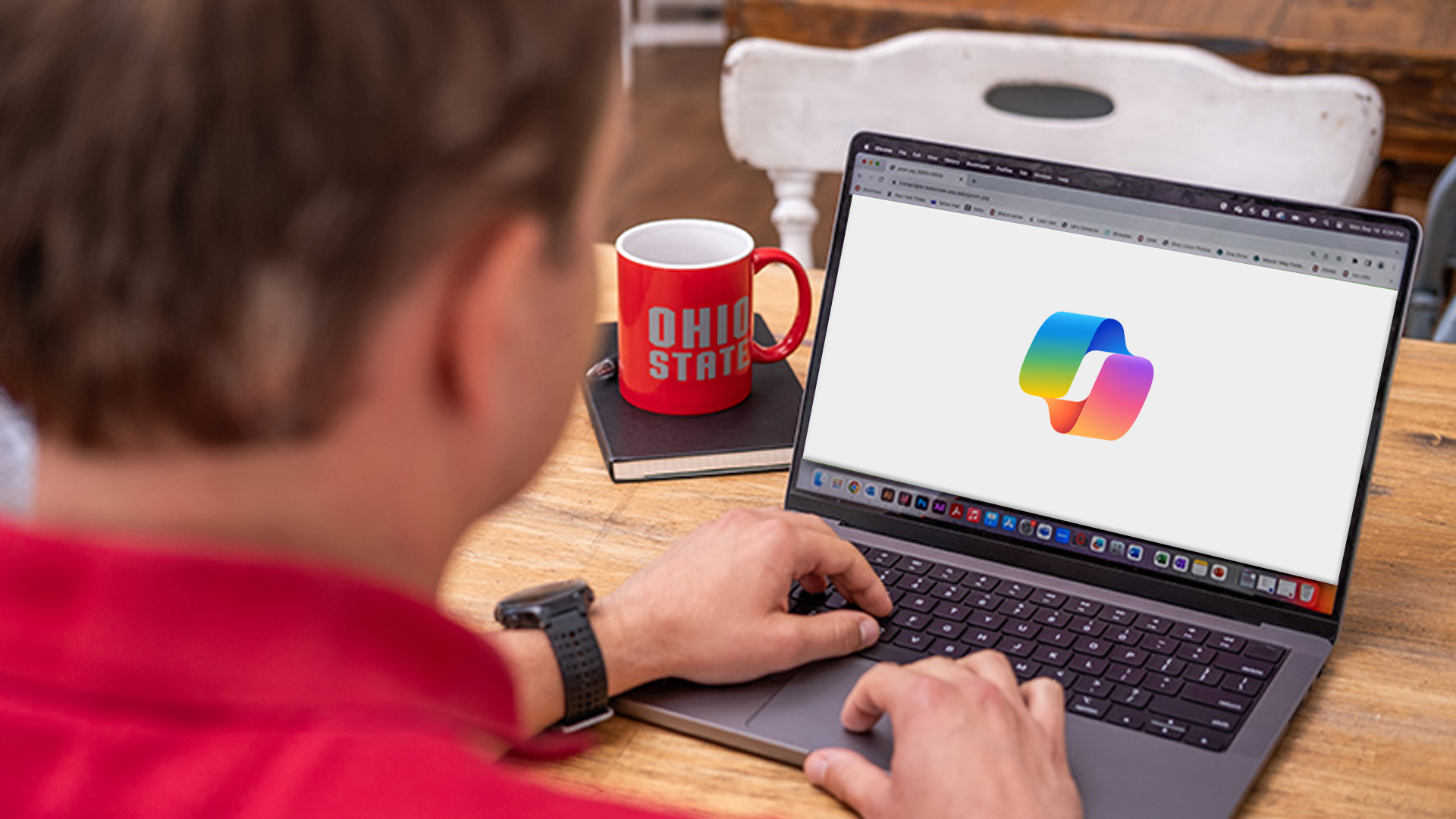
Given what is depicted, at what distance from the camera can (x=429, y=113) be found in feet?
1.34

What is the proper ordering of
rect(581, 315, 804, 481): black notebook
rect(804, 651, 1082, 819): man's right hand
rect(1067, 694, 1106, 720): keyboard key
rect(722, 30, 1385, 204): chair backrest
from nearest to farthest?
rect(804, 651, 1082, 819): man's right hand
rect(1067, 694, 1106, 720): keyboard key
rect(581, 315, 804, 481): black notebook
rect(722, 30, 1385, 204): chair backrest

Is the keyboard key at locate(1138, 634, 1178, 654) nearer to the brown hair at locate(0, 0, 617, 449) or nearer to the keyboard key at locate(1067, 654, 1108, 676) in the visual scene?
the keyboard key at locate(1067, 654, 1108, 676)

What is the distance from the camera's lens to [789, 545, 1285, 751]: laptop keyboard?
78cm

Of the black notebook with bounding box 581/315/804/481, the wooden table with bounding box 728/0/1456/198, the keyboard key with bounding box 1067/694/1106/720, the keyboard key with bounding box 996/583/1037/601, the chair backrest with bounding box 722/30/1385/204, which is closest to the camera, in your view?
the keyboard key with bounding box 1067/694/1106/720

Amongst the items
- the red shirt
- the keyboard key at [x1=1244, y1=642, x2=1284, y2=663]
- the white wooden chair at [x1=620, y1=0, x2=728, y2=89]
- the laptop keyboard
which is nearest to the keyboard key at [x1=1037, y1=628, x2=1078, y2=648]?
the laptop keyboard

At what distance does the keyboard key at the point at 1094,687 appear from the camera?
2.62 ft

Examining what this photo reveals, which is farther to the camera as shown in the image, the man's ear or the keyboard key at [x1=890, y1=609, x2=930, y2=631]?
the keyboard key at [x1=890, y1=609, x2=930, y2=631]

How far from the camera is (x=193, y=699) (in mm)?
412

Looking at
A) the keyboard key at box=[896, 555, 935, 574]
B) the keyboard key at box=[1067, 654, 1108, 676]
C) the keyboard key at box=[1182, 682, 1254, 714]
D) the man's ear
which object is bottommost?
the keyboard key at box=[896, 555, 935, 574]

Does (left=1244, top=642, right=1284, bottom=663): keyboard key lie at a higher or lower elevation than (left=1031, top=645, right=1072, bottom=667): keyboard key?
higher

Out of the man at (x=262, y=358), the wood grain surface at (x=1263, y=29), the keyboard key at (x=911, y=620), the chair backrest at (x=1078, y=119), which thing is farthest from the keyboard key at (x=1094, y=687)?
the wood grain surface at (x=1263, y=29)

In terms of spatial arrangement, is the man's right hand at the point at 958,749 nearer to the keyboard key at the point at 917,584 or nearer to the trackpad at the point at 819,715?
the trackpad at the point at 819,715

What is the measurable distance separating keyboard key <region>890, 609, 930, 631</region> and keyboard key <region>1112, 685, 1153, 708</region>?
12 cm

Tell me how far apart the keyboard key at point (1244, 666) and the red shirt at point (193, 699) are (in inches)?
20.6
